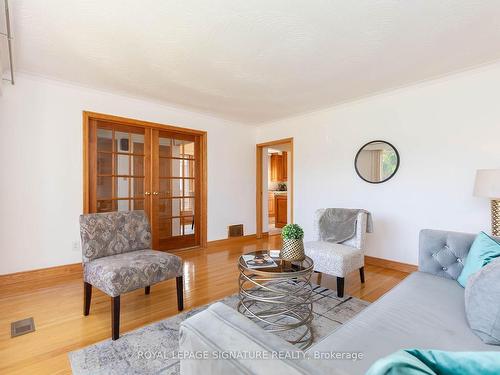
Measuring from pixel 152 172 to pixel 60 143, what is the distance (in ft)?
3.90

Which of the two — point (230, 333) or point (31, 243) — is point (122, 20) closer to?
point (230, 333)

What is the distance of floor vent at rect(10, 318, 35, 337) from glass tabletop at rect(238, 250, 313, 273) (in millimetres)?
1696

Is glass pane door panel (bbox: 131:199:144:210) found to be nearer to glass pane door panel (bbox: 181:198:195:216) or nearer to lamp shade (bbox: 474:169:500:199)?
glass pane door panel (bbox: 181:198:195:216)

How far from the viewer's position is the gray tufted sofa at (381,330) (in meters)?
0.62

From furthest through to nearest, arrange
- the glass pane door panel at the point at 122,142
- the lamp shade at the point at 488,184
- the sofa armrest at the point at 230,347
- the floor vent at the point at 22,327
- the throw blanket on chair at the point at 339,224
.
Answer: the glass pane door panel at the point at 122,142 → the throw blanket on chair at the point at 339,224 → the lamp shade at the point at 488,184 → the floor vent at the point at 22,327 → the sofa armrest at the point at 230,347

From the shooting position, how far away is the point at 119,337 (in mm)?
1867

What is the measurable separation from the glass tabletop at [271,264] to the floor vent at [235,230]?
2823 mm

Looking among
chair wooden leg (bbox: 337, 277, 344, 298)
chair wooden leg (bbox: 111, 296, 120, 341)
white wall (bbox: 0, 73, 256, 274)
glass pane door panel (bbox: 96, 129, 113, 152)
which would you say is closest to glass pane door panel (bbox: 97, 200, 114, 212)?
white wall (bbox: 0, 73, 256, 274)

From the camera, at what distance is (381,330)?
1201mm

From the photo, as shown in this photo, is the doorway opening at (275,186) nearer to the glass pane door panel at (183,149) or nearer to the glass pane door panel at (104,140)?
the glass pane door panel at (183,149)

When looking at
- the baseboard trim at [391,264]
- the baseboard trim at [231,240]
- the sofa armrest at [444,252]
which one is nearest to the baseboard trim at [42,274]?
the baseboard trim at [231,240]

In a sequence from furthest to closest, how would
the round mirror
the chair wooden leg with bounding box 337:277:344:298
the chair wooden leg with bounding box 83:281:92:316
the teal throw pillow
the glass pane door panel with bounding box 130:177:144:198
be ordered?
the glass pane door panel with bounding box 130:177:144:198
the round mirror
the chair wooden leg with bounding box 337:277:344:298
the chair wooden leg with bounding box 83:281:92:316
the teal throw pillow

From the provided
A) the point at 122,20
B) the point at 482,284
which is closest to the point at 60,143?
the point at 122,20

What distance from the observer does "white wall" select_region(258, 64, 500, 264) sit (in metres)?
2.83
